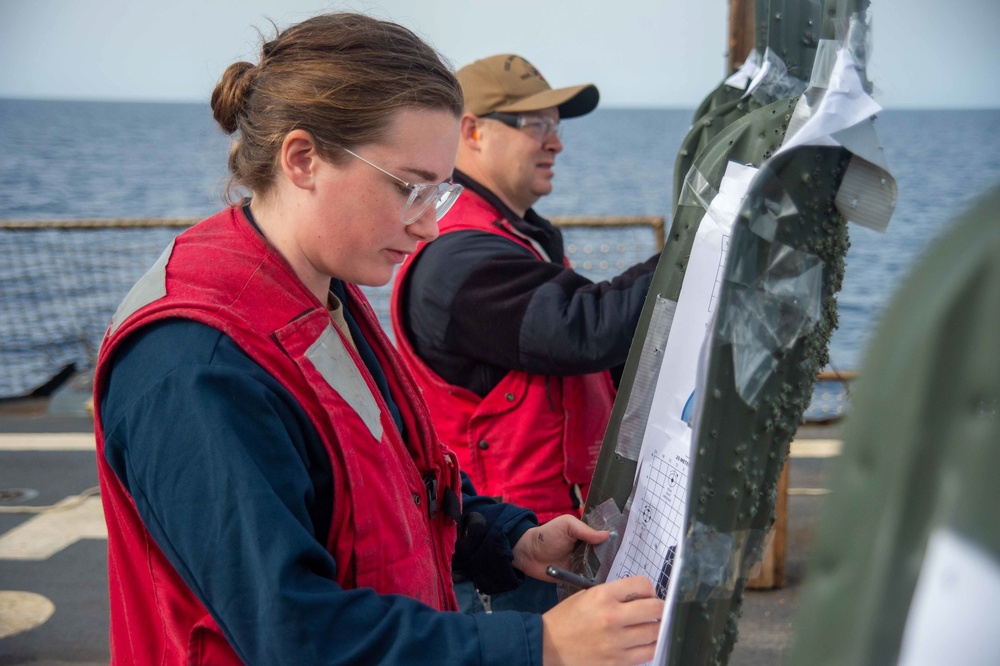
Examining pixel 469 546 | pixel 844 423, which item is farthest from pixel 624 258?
pixel 844 423

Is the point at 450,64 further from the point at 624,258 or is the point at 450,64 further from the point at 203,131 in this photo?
the point at 624,258

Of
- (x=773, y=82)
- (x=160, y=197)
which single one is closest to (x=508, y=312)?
(x=773, y=82)

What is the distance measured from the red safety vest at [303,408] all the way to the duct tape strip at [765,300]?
0.50 metres

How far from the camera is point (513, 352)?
2107 mm

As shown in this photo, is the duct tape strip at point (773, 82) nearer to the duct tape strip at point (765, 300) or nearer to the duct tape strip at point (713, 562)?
the duct tape strip at point (765, 300)

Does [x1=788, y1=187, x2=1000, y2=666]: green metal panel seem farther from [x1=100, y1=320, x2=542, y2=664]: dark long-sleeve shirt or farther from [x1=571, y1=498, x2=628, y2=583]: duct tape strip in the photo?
[x1=571, y1=498, x2=628, y2=583]: duct tape strip

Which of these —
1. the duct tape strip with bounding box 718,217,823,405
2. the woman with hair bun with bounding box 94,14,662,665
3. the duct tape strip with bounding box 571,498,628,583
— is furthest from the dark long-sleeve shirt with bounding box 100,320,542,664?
the duct tape strip with bounding box 718,217,823,405

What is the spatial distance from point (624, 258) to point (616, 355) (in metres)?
3.55

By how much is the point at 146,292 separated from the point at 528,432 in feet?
3.52

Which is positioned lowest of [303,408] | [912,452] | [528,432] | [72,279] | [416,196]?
[72,279]

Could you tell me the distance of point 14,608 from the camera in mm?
3602

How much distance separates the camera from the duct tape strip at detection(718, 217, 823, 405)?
1.04 metres

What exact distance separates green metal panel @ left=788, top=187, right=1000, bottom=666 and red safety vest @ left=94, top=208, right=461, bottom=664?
0.74 metres

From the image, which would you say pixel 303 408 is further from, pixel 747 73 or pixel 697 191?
pixel 747 73
